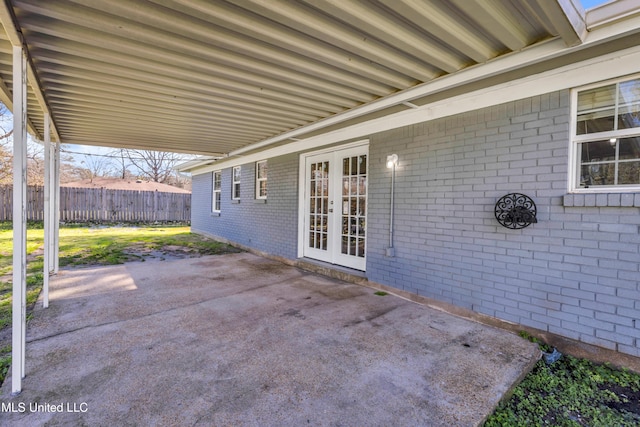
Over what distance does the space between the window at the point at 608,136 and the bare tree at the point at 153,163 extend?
91.0ft

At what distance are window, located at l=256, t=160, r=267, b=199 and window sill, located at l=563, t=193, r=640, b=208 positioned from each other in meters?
5.84

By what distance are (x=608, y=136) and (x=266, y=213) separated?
590 centimetres

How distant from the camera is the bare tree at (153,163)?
26.2 meters

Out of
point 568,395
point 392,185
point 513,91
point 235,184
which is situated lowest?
point 568,395

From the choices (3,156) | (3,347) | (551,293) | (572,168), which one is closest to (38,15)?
(3,347)

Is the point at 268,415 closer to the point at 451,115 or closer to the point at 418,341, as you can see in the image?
the point at 418,341

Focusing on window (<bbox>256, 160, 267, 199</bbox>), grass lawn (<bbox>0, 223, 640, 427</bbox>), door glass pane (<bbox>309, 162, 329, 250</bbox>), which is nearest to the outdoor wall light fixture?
door glass pane (<bbox>309, 162, 329, 250</bbox>)

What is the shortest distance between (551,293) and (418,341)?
4.37ft

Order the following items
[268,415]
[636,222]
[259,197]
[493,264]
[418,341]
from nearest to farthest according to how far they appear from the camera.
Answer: [268,415] < [636,222] < [418,341] < [493,264] < [259,197]

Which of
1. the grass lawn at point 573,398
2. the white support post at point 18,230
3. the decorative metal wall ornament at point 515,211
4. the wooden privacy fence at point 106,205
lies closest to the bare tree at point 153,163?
the wooden privacy fence at point 106,205

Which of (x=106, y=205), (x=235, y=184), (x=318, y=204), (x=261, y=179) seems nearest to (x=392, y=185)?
(x=318, y=204)

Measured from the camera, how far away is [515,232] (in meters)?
3.03

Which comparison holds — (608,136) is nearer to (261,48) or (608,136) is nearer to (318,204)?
(261,48)

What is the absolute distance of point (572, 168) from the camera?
2711 millimetres
